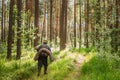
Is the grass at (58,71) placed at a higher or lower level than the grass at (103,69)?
lower

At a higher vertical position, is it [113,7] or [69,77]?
[113,7]

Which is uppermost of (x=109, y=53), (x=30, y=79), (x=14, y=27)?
(x=14, y=27)

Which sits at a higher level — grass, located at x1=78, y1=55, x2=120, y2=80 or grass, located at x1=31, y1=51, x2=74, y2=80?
grass, located at x1=78, y1=55, x2=120, y2=80

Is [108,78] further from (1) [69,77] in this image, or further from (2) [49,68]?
(2) [49,68]

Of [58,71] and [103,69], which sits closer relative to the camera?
[103,69]

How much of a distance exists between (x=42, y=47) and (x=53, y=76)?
1.79m

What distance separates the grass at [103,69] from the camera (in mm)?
10391

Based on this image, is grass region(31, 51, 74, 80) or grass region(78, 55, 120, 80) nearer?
grass region(78, 55, 120, 80)

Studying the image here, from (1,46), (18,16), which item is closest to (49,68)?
(18,16)

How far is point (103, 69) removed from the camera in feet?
39.4

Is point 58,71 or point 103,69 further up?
point 103,69

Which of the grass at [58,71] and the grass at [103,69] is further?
the grass at [58,71]

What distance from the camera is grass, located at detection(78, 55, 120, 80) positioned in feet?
34.1

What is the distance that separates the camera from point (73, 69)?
13258 mm
